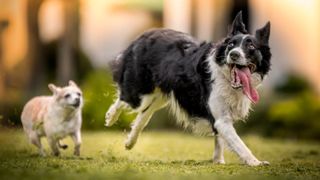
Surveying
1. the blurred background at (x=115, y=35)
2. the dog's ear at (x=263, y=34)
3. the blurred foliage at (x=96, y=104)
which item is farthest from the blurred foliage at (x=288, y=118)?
the dog's ear at (x=263, y=34)

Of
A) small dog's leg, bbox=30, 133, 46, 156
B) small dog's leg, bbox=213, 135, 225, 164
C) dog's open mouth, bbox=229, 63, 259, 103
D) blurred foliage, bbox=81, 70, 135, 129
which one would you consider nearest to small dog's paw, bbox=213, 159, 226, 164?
small dog's leg, bbox=213, 135, 225, 164

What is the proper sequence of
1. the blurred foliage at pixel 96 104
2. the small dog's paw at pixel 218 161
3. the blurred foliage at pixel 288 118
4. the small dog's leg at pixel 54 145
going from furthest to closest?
the blurred foliage at pixel 288 118 → the blurred foliage at pixel 96 104 → the small dog's leg at pixel 54 145 → the small dog's paw at pixel 218 161

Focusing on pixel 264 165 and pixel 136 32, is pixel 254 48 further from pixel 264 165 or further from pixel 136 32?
pixel 136 32

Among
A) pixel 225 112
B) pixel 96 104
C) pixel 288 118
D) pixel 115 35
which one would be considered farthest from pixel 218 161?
pixel 115 35

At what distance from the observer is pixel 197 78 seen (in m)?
10.3

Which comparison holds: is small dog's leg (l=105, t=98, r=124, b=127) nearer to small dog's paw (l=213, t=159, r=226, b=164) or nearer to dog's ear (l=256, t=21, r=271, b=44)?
small dog's paw (l=213, t=159, r=226, b=164)

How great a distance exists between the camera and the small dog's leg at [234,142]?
9.72 meters

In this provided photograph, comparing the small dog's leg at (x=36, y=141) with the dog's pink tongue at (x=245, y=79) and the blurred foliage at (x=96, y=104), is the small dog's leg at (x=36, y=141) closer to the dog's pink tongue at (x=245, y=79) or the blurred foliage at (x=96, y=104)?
the dog's pink tongue at (x=245, y=79)

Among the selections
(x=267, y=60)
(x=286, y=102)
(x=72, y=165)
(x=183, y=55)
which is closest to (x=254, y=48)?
(x=267, y=60)

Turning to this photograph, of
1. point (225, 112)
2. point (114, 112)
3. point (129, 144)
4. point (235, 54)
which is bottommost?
point (129, 144)

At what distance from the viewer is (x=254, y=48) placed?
9.67 m

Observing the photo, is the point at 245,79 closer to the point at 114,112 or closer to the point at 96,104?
the point at 114,112

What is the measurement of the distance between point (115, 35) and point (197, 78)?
13136 mm

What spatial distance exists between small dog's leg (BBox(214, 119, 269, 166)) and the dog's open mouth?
1.29ft
